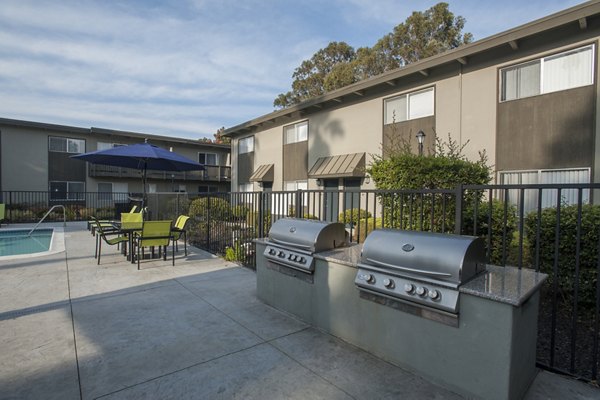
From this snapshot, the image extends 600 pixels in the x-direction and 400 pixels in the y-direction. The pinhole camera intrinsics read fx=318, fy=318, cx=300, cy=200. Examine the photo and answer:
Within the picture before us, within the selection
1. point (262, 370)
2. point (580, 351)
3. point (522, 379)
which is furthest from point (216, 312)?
point (580, 351)

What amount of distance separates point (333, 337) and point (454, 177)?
459 cm

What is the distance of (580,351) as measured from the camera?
10.3 feet

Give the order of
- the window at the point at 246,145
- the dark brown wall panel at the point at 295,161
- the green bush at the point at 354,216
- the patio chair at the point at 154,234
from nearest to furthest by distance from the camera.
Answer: the green bush at the point at 354,216 < the patio chair at the point at 154,234 < the dark brown wall panel at the point at 295,161 < the window at the point at 246,145

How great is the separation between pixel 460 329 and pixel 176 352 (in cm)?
248

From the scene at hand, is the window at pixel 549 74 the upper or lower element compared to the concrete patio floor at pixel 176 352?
upper

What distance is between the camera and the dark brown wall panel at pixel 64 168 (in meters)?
20.5

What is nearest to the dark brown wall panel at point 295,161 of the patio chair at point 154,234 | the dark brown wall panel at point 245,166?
the dark brown wall panel at point 245,166

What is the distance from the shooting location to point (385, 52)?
24672 millimetres

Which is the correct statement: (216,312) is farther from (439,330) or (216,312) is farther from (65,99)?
(65,99)

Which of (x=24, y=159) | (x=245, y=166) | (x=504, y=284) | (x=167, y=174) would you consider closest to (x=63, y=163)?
(x=24, y=159)

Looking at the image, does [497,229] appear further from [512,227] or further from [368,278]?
[368,278]

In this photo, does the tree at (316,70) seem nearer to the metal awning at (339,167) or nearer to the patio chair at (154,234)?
the metal awning at (339,167)

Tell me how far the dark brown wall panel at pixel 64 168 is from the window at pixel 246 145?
1075 centimetres

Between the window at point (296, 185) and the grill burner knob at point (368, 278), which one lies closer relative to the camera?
the grill burner knob at point (368, 278)
